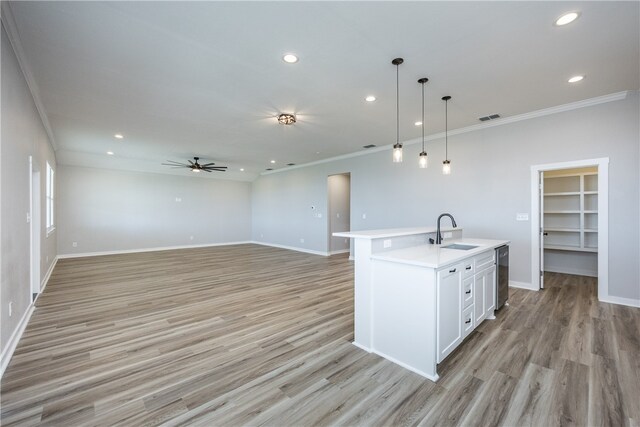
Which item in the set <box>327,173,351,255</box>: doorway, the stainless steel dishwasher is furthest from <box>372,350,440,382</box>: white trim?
<box>327,173,351,255</box>: doorway

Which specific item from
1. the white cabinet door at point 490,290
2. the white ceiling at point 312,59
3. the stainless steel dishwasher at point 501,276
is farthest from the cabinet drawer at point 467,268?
the white ceiling at point 312,59

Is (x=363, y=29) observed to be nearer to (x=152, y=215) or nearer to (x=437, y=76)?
(x=437, y=76)

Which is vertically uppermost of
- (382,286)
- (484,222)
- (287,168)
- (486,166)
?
(287,168)

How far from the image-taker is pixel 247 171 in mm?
9992

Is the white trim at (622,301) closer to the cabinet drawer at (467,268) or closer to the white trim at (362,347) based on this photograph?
the cabinet drawer at (467,268)

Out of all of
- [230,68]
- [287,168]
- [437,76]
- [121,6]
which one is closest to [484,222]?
[437,76]

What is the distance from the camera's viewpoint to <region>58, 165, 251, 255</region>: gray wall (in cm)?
777

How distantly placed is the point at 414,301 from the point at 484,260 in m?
1.30

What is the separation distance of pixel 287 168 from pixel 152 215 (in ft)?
15.5

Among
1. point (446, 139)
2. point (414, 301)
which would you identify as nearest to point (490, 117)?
point (446, 139)

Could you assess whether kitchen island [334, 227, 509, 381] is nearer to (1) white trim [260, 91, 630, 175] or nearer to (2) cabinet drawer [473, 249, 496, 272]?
(2) cabinet drawer [473, 249, 496, 272]

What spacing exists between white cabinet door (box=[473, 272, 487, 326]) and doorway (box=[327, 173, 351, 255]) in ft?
17.3

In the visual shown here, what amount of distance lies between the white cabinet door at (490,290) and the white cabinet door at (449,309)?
81 centimetres

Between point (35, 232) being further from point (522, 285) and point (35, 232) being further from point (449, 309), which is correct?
point (522, 285)
